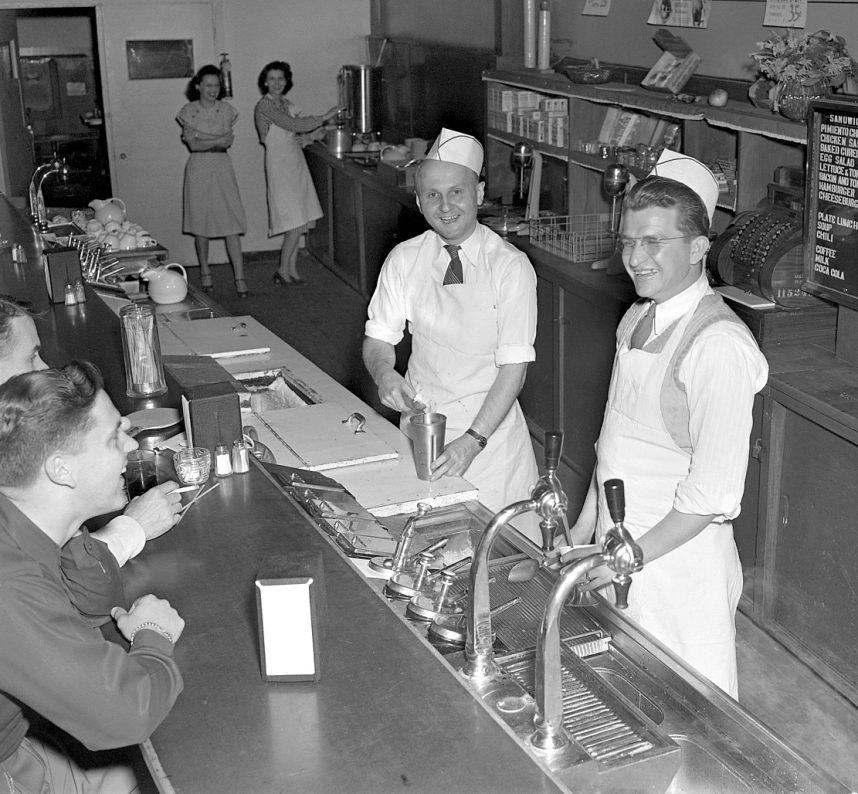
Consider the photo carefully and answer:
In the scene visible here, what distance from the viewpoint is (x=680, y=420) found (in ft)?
7.88

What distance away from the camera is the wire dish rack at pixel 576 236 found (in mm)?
5395

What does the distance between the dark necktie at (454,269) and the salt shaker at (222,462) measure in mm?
926

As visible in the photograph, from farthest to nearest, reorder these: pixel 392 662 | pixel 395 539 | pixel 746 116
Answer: pixel 746 116 → pixel 395 539 → pixel 392 662

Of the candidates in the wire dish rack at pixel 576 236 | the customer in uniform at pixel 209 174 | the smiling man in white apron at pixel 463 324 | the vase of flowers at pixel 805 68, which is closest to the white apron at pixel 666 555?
the smiling man in white apron at pixel 463 324

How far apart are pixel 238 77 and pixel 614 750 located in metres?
8.76

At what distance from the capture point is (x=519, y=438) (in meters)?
3.38

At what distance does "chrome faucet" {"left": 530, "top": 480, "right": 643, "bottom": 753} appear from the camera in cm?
165

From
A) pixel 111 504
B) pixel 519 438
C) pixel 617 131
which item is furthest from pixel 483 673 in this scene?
pixel 617 131

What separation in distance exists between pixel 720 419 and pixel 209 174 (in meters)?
7.24

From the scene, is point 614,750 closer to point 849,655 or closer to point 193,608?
point 193,608

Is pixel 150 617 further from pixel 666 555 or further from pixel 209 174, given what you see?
pixel 209 174

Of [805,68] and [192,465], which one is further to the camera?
[805,68]

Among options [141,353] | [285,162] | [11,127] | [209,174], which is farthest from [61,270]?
[11,127]

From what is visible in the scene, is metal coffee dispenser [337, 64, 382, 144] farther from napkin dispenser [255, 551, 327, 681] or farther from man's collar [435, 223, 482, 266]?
napkin dispenser [255, 551, 327, 681]
